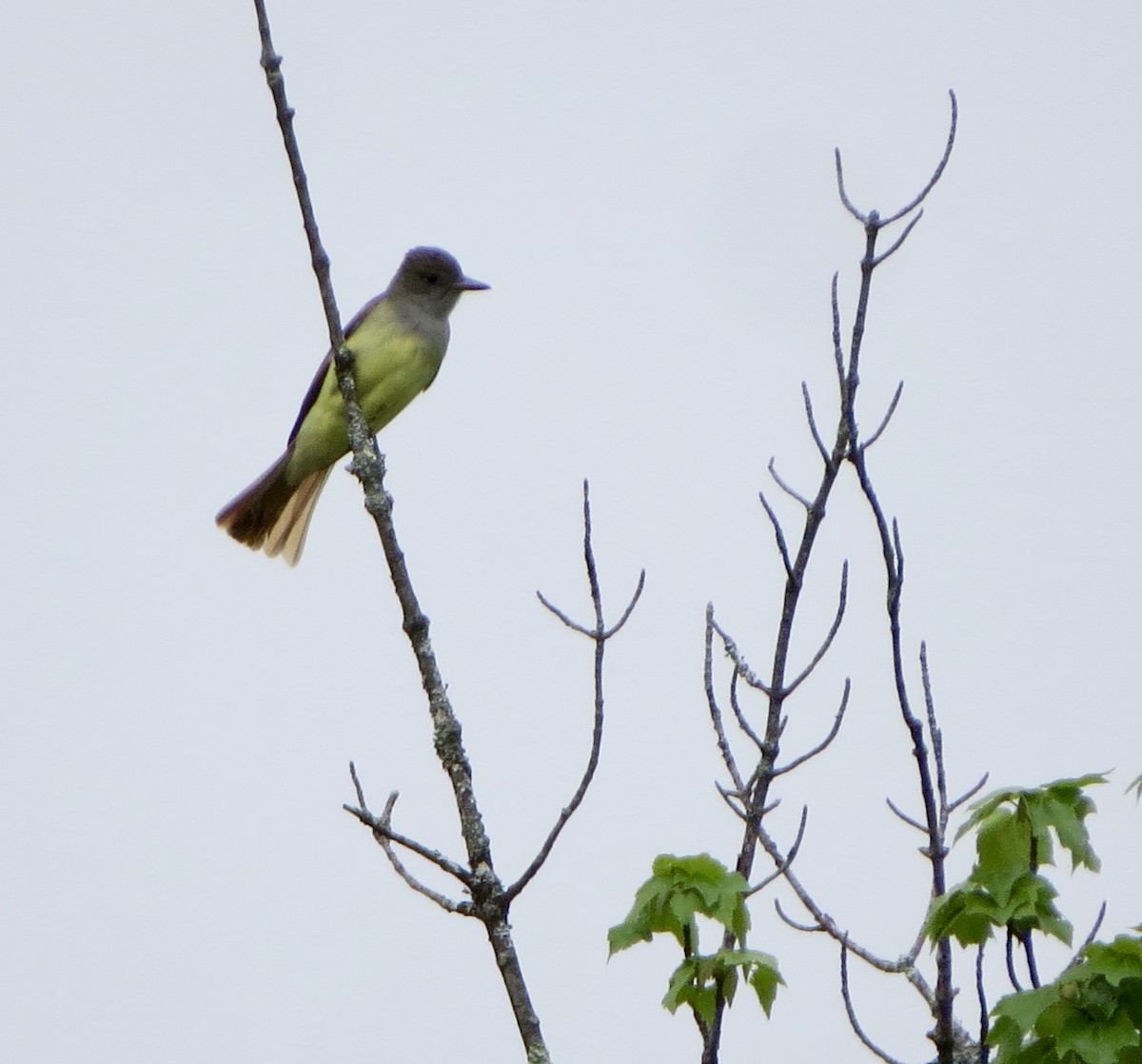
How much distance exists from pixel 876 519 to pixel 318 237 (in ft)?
6.34

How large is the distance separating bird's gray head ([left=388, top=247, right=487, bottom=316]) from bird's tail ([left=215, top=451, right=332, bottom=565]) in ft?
3.69

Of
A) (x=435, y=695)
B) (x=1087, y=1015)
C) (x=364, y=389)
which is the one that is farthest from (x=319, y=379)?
(x=1087, y=1015)

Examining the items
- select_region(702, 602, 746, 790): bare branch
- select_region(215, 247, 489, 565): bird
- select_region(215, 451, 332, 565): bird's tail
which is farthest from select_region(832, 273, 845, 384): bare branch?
select_region(215, 451, 332, 565): bird's tail

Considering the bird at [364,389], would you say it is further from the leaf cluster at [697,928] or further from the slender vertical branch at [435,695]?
the leaf cluster at [697,928]

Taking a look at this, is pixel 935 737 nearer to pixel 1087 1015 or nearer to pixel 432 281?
pixel 1087 1015

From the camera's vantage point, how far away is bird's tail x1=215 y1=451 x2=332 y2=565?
9.10 metres

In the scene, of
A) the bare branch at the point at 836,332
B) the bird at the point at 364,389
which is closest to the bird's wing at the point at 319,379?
the bird at the point at 364,389

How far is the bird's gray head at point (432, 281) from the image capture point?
28.5ft

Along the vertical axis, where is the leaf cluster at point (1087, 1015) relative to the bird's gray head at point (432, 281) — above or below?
below

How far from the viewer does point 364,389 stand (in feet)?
26.0

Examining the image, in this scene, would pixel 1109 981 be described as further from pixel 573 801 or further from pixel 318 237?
pixel 318 237

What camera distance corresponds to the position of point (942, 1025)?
3387 millimetres

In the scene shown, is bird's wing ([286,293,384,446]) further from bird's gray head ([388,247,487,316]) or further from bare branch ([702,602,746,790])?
bare branch ([702,602,746,790])

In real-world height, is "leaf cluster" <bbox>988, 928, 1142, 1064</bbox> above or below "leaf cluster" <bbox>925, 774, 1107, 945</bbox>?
below
